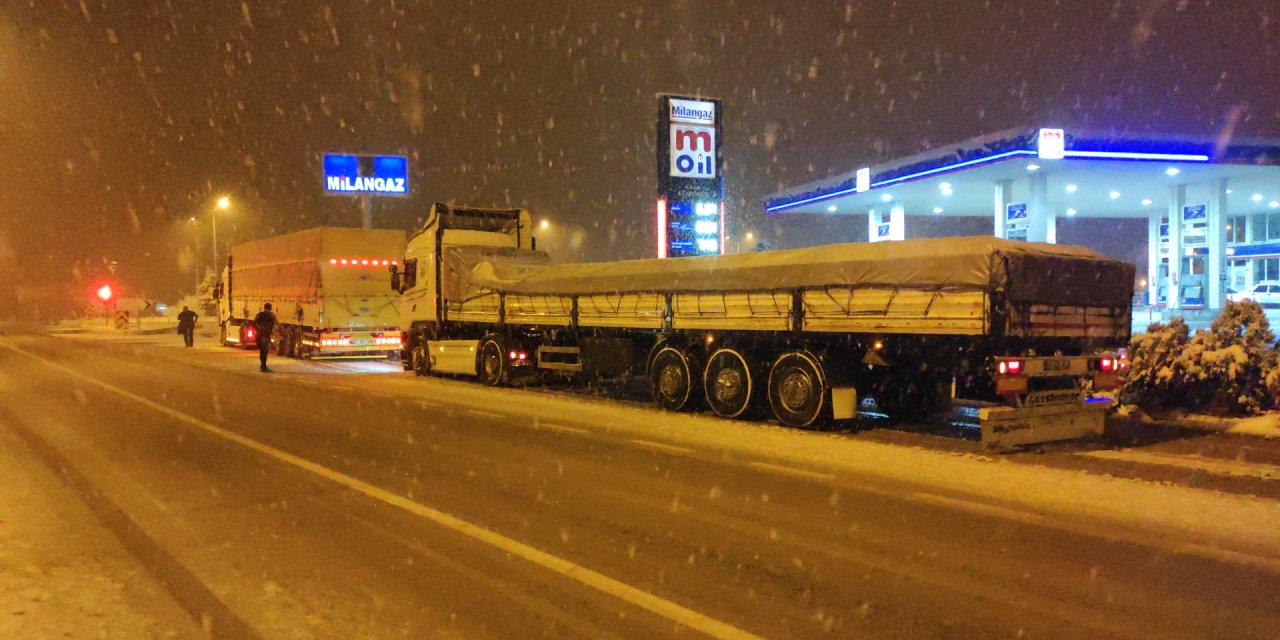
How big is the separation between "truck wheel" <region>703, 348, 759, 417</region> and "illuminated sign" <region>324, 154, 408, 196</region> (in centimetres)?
3676

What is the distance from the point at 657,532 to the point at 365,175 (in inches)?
1698

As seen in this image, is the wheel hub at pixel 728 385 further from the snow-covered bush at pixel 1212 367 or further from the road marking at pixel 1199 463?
the snow-covered bush at pixel 1212 367

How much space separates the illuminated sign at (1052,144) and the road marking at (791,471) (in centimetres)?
2384

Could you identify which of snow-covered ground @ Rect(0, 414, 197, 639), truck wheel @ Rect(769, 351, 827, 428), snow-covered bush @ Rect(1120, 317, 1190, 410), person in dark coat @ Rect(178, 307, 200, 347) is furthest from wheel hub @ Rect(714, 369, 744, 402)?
person in dark coat @ Rect(178, 307, 200, 347)

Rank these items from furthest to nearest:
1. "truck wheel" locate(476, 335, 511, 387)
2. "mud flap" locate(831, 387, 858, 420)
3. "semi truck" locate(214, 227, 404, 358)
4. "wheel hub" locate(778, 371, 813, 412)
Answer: "semi truck" locate(214, 227, 404, 358) < "truck wheel" locate(476, 335, 511, 387) < "wheel hub" locate(778, 371, 813, 412) < "mud flap" locate(831, 387, 858, 420)

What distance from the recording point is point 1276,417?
466 inches

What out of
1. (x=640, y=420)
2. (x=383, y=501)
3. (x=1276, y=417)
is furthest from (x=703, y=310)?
(x=1276, y=417)

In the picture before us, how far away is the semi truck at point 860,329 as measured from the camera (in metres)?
10.2

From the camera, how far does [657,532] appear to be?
670cm

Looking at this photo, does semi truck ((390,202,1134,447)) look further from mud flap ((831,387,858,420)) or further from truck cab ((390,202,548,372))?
truck cab ((390,202,548,372))

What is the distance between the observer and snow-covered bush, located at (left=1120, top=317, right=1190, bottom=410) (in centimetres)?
1270

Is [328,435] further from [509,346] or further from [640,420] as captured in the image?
[509,346]

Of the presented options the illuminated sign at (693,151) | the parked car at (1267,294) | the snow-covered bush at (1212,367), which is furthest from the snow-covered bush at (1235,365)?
the parked car at (1267,294)

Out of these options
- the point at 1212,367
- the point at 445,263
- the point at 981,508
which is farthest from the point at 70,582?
the point at 445,263
